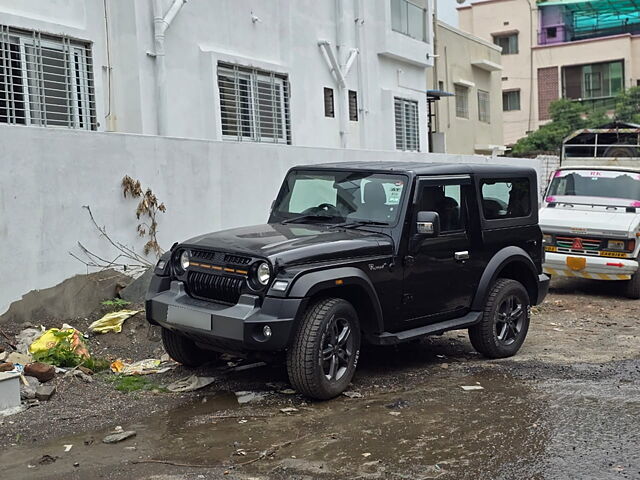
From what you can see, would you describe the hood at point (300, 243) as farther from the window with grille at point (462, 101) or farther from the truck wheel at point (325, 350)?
the window with grille at point (462, 101)

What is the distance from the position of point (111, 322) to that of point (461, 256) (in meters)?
3.65

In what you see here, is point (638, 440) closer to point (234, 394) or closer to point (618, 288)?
point (234, 394)

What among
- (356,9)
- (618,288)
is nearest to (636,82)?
(356,9)

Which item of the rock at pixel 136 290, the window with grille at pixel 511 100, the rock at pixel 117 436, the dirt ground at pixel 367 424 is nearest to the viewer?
the dirt ground at pixel 367 424

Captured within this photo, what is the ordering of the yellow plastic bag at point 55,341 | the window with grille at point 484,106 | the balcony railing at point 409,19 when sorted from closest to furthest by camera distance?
the yellow plastic bag at point 55,341 → the balcony railing at point 409,19 → the window with grille at point 484,106

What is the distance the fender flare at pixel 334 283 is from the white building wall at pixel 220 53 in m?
6.22

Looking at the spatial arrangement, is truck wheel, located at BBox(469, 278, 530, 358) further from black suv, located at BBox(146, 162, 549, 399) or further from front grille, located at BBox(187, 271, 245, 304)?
front grille, located at BBox(187, 271, 245, 304)

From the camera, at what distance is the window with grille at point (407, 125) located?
18.8 m

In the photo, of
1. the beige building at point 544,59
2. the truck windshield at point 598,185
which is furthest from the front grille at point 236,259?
the beige building at point 544,59

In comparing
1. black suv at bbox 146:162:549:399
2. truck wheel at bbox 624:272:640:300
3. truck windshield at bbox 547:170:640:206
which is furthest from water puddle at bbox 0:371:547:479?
truck windshield at bbox 547:170:640:206

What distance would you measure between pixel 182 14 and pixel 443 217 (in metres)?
6.79

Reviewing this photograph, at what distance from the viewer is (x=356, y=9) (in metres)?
16.6

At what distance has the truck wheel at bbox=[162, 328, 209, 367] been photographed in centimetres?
675

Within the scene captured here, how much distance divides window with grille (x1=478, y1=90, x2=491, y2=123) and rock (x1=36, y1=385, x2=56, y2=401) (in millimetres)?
25078
